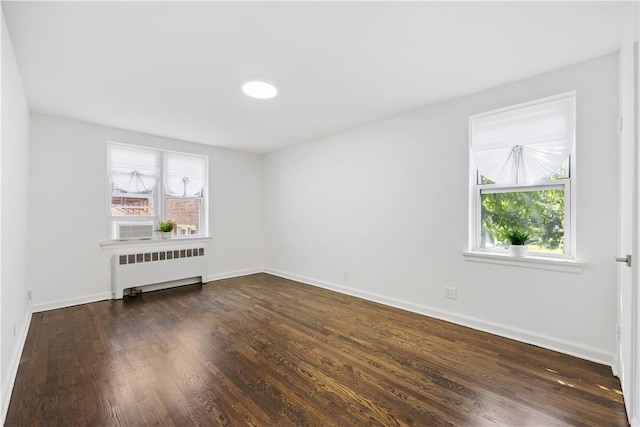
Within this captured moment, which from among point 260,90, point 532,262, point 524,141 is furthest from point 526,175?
point 260,90

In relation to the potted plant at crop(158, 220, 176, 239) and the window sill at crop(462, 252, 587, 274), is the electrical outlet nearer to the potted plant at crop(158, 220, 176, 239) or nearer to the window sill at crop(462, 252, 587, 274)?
the window sill at crop(462, 252, 587, 274)

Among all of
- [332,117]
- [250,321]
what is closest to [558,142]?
[332,117]

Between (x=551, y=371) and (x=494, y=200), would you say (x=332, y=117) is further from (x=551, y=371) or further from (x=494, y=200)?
(x=551, y=371)

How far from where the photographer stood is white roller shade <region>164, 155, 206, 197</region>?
15.8 feet

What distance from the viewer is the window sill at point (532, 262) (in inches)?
95.0

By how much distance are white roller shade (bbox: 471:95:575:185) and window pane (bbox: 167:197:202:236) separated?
447 cm

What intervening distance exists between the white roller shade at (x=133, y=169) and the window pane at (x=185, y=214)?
44 cm

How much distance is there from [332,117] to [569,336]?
3.31 meters

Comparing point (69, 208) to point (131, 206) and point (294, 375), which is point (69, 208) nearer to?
point (131, 206)

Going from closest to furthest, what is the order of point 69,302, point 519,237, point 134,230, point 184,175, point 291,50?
point 291,50, point 519,237, point 69,302, point 134,230, point 184,175

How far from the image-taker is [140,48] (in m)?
2.18

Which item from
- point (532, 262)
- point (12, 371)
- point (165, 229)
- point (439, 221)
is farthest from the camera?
point (165, 229)

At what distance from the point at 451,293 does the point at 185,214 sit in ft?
14.3

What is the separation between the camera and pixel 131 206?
4.41 meters
